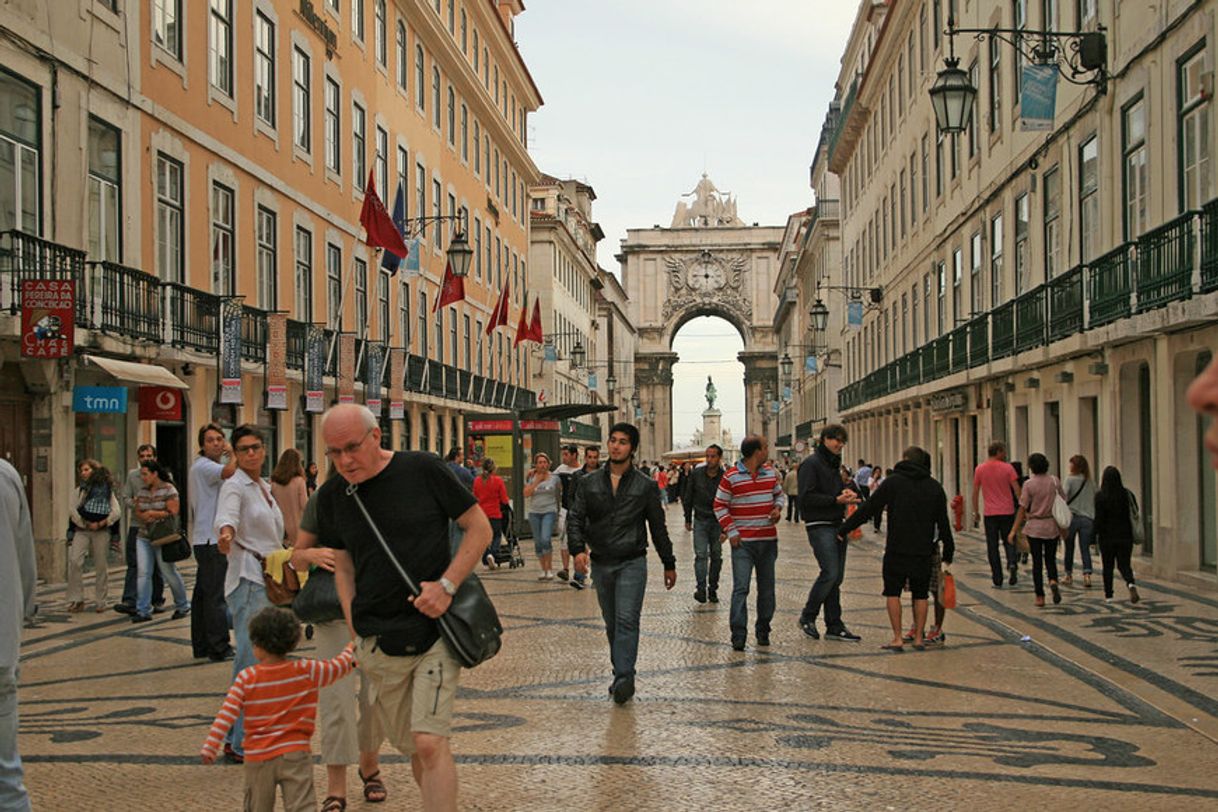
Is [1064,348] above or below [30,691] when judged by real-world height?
above

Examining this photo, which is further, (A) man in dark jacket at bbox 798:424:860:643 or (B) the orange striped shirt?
(A) man in dark jacket at bbox 798:424:860:643

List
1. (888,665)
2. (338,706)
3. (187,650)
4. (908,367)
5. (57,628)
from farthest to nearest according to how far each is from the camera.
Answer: (908,367) → (57,628) → (187,650) → (888,665) → (338,706)

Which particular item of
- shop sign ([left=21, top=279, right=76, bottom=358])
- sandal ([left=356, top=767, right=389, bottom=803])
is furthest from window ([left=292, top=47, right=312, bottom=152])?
sandal ([left=356, top=767, right=389, bottom=803])

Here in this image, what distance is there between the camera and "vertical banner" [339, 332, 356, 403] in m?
27.2

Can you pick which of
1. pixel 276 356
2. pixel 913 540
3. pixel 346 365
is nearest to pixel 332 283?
pixel 346 365

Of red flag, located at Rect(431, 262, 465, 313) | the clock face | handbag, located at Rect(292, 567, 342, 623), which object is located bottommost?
handbag, located at Rect(292, 567, 342, 623)

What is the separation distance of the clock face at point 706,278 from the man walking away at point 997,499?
10209 cm

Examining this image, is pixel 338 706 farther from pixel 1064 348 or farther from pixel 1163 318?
pixel 1064 348

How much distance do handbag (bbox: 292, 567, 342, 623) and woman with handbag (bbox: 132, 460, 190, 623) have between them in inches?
286

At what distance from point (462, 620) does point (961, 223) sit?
26760 mm

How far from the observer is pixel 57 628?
12609 mm

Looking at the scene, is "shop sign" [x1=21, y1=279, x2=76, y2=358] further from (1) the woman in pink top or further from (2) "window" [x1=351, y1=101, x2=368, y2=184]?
(2) "window" [x1=351, y1=101, x2=368, y2=184]

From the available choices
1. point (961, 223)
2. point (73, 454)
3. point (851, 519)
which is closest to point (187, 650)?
point (851, 519)

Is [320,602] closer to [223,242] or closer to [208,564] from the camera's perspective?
[208,564]
